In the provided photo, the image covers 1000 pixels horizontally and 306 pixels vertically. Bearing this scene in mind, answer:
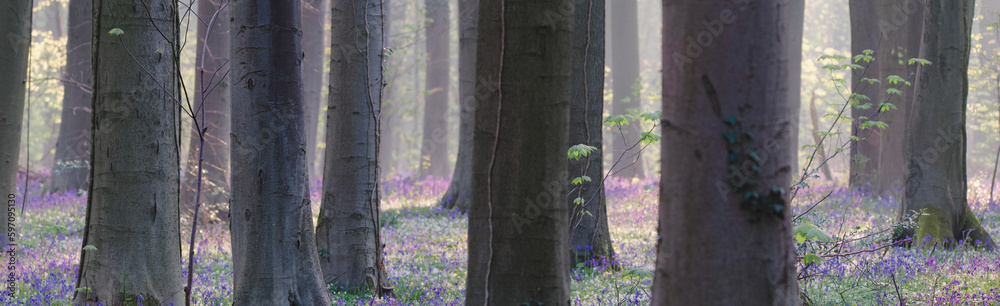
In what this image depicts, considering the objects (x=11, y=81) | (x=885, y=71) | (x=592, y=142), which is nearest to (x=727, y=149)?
(x=592, y=142)

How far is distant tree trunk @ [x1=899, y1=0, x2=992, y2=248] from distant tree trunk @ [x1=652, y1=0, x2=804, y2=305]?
6669 millimetres

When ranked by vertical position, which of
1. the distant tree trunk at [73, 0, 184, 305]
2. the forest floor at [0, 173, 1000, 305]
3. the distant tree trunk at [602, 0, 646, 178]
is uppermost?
the distant tree trunk at [602, 0, 646, 178]

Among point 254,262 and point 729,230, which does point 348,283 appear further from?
point 729,230

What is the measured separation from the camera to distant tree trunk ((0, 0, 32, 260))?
7.45 meters

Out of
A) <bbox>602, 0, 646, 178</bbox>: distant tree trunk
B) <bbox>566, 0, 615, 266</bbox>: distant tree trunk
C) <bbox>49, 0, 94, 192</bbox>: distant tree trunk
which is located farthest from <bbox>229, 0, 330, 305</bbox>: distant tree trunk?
<bbox>602, 0, 646, 178</bbox>: distant tree trunk

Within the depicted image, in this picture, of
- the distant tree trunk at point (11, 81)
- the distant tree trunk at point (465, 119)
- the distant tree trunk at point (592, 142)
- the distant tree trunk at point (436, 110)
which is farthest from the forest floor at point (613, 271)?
the distant tree trunk at point (436, 110)

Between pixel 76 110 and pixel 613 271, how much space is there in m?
13.7

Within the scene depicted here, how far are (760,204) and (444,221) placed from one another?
856 cm

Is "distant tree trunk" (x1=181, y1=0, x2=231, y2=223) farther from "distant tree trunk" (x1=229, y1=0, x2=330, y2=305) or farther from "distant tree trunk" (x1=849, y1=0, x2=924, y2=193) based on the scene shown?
"distant tree trunk" (x1=849, y1=0, x2=924, y2=193)

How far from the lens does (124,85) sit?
14.3 feet

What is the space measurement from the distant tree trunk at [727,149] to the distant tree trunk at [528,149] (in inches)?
21.2

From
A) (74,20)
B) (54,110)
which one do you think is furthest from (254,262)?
(54,110)

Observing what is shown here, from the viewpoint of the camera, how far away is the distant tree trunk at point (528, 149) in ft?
9.27

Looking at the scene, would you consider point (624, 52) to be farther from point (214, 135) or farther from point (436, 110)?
point (214, 135)
